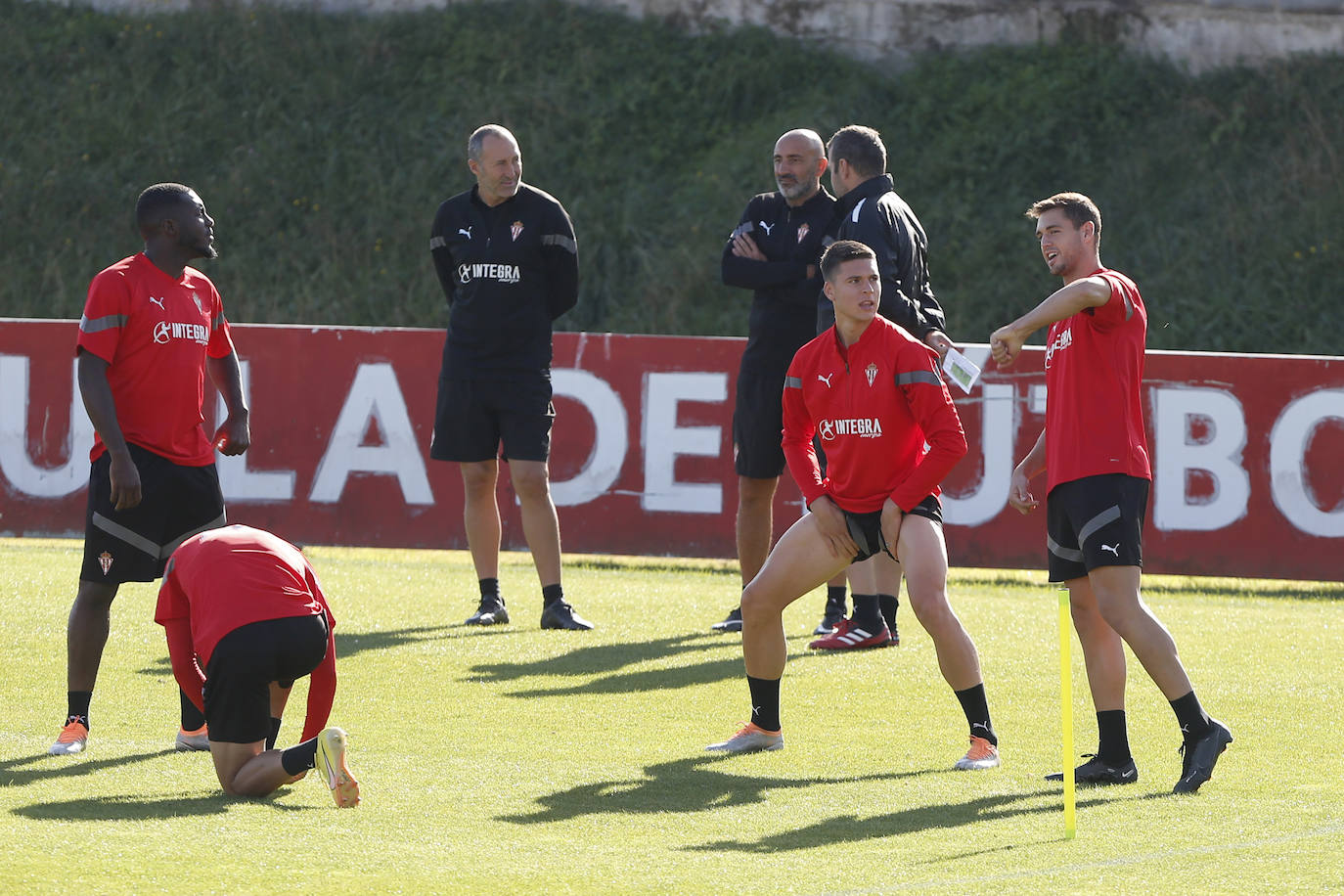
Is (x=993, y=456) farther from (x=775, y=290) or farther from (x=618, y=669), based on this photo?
(x=618, y=669)

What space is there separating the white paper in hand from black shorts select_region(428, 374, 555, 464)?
12.5ft

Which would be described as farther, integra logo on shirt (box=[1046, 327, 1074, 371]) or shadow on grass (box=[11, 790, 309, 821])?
integra logo on shirt (box=[1046, 327, 1074, 371])

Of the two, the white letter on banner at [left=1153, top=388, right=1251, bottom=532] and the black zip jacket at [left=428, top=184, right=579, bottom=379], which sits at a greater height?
the black zip jacket at [left=428, top=184, right=579, bottom=379]

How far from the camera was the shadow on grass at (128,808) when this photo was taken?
232 inches

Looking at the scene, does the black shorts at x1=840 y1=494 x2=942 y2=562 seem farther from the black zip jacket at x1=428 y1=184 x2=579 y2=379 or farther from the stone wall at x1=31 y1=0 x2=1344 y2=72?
the stone wall at x1=31 y1=0 x2=1344 y2=72

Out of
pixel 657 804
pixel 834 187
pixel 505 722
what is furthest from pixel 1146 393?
pixel 657 804

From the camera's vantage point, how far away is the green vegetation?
2109cm

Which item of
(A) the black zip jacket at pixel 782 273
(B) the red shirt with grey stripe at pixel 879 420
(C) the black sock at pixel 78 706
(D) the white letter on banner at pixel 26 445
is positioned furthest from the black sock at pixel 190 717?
(D) the white letter on banner at pixel 26 445

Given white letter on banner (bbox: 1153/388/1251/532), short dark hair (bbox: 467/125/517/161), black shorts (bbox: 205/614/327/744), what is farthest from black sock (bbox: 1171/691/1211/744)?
white letter on banner (bbox: 1153/388/1251/532)

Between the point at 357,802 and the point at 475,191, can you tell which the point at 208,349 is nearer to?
the point at 357,802

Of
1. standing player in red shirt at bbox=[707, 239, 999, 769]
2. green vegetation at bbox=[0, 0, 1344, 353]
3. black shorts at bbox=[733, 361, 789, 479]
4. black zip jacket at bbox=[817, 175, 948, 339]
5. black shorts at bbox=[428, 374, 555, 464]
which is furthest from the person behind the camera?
green vegetation at bbox=[0, 0, 1344, 353]

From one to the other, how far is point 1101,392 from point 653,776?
6.79 feet

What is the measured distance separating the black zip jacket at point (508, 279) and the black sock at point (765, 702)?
3408mm

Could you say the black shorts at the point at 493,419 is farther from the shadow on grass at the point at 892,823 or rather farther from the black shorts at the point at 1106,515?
the shadow on grass at the point at 892,823
